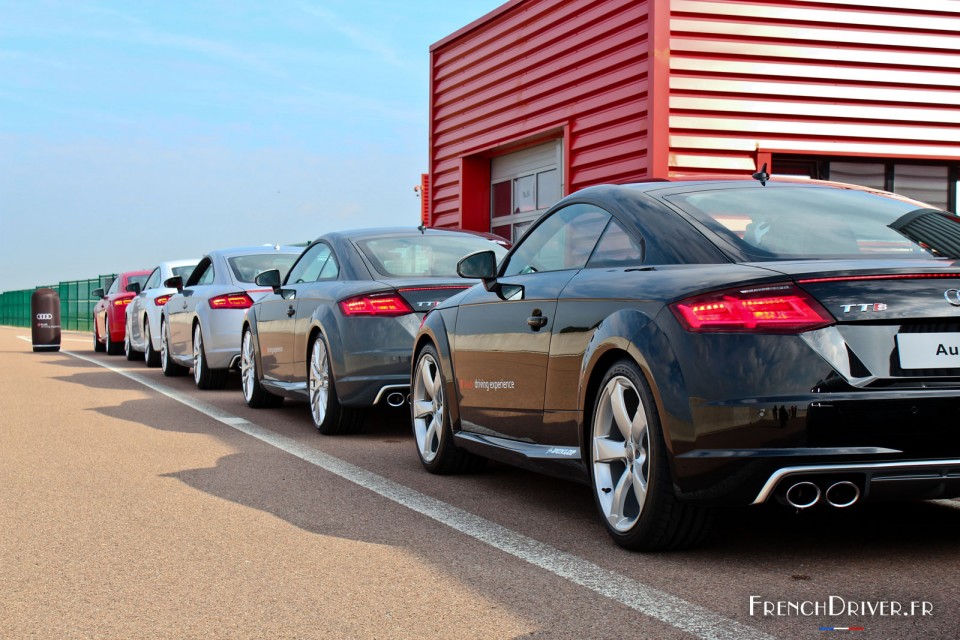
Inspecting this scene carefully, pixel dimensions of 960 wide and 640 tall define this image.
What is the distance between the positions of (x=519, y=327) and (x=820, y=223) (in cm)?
148

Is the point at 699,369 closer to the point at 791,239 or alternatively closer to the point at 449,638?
the point at 791,239

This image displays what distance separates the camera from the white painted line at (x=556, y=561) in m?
3.73

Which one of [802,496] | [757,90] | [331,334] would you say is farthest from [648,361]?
[757,90]

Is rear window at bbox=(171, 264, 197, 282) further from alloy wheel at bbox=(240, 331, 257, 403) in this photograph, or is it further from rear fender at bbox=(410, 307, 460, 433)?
rear fender at bbox=(410, 307, 460, 433)

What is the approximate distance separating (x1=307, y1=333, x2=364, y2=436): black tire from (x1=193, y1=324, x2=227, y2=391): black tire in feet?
14.0

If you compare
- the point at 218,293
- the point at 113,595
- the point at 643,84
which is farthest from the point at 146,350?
the point at 113,595

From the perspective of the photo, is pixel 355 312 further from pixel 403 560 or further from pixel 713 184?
pixel 403 560

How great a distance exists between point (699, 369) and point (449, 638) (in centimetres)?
132

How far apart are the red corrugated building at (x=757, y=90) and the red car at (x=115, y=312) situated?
8.89 meters

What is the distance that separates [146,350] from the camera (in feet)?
59.0

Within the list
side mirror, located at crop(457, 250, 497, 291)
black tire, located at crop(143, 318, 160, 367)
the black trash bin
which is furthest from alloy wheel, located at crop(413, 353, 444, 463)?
the black trash bin

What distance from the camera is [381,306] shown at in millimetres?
8547

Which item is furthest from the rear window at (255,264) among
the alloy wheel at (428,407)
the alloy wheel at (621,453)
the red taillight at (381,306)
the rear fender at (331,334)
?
the alloy wheel at (621,453)

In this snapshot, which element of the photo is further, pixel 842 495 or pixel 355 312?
pixel 355 312
